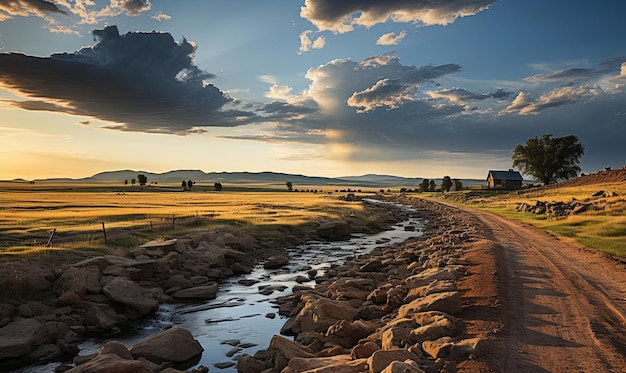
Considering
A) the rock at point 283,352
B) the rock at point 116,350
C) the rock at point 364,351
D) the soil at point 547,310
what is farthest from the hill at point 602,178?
the rock at point 116,350

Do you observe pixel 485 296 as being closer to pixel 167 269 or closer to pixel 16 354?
pixel 16 354

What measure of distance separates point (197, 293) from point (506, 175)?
13282 centimetres

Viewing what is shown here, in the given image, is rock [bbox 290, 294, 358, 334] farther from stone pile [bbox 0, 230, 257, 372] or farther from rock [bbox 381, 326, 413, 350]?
stone pile [bbox 0, 230, 257, 372]

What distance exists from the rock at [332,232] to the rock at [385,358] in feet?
128

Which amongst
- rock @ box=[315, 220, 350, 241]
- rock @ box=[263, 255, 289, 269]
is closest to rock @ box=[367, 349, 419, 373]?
rock @ box=[263, 255, 289, 269]

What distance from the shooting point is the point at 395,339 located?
1208 centimetres

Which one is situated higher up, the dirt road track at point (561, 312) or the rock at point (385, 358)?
the dirt road track at point (561, 312)

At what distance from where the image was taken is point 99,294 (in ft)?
71.2

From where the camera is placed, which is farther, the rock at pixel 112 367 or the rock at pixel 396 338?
the rock at pixel 396 338

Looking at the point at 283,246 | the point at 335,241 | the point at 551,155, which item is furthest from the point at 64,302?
the point at 551,155

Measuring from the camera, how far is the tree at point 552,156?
110875 mm

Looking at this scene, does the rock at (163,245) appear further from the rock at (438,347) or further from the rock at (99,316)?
the rock at (438,347)

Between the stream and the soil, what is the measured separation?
9.23m

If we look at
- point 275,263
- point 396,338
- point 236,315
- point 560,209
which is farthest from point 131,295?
point 560,209
